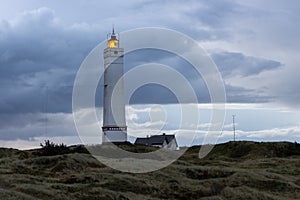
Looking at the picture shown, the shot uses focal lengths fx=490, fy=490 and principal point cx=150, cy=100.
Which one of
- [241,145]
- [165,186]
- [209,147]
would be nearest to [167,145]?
[209,147]

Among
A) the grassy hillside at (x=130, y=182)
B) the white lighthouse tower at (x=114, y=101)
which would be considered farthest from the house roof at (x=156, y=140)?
the grassy hillside at (x=130, y=182)

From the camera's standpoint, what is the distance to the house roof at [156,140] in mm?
63131

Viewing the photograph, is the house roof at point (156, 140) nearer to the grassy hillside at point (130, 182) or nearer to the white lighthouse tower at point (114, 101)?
the white lighthouse tower at point (114, 101)

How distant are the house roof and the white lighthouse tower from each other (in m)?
14.2

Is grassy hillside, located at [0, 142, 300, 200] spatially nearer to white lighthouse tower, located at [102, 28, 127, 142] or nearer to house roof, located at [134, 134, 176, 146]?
white lighthouse tower, located at [102, 28, 127, 142]

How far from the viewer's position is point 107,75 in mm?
49375

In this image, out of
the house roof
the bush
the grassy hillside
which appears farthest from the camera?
the house roof

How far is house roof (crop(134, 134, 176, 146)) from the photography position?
2485 inches

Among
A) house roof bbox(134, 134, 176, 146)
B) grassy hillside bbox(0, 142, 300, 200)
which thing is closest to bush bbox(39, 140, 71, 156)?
grassy hillside bbox(0, 142, 300, 200)

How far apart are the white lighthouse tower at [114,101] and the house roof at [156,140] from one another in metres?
14.2

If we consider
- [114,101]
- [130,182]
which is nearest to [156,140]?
[114,101]

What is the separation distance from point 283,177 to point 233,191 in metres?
6.73

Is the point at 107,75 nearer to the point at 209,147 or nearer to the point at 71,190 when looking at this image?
the point at 209,147

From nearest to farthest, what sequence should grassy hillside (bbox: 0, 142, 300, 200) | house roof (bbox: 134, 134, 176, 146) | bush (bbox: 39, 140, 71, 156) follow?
grassy hillside (bbox: 0, 142, 300, 200) → bush (bbox: 39, 140, 71, 156) → house roof (bbox: 134, 134, 176, 146)
